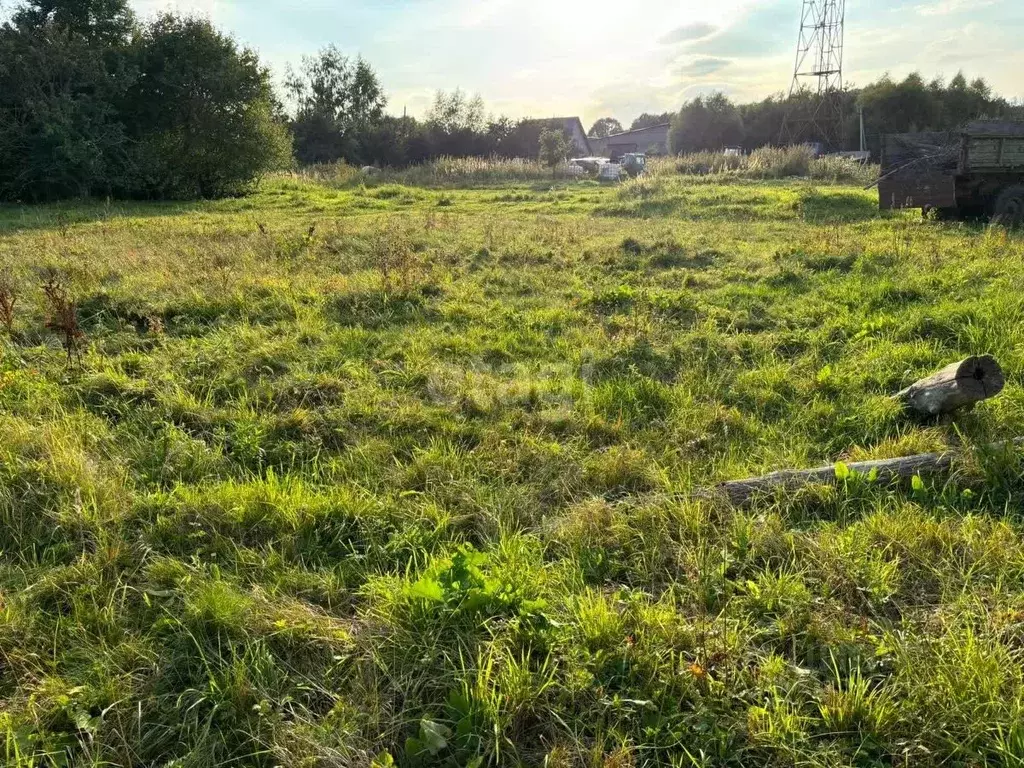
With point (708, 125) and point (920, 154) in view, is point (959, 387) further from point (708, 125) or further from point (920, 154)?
point (708, 125)

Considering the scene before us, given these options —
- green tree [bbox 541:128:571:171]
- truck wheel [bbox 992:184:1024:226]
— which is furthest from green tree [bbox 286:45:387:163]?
truck wheel [bbox 992:184:1024:226]

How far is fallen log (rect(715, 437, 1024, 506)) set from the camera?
336cm

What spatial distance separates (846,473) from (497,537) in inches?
77.9

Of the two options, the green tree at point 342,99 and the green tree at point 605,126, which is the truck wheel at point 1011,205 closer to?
the green tree at point 342,99

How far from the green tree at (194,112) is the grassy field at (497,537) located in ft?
51.9

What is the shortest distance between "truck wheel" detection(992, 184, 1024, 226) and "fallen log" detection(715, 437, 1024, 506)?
31.6 ft

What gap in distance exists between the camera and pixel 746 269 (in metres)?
8.58

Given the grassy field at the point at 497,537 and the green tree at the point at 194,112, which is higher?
the green tree at the point at 194,112

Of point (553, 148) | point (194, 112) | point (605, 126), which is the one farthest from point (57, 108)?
point (605, 126)

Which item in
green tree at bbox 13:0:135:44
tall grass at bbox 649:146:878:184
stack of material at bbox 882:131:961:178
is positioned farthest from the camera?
tall grass at bbox 649:146:878:184

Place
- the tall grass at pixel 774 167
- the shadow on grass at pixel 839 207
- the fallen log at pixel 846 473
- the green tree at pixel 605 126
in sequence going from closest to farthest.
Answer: the fallen log at pixel 846 473 < the shadow on grass at pixel 839 207 < the tall grass at pixel 774 167 < the green tree at pixel 605 126

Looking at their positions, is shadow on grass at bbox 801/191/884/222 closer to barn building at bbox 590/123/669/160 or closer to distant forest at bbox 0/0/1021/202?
distant forest at bbox 0/0/1021/202

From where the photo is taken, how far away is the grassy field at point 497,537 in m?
2.10

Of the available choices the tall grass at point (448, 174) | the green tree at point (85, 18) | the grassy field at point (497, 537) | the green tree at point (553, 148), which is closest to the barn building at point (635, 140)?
the green tree at point (553, 148)
